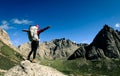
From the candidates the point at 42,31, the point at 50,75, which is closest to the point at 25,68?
the point at 50,75

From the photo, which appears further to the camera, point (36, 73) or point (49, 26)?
point (49, 26)

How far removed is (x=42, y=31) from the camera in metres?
22.5

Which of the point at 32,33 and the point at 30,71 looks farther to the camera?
the point at 32,33

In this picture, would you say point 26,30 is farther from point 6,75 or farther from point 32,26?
point 6,75

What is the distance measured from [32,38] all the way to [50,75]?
364cm

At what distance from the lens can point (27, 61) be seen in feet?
72.0

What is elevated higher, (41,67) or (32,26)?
(32,26)

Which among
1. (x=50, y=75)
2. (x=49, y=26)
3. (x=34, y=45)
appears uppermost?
(x=49, y=26)

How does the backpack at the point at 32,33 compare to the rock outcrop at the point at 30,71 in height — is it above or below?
above

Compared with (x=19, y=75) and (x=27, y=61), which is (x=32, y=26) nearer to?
(x=27, y=61)

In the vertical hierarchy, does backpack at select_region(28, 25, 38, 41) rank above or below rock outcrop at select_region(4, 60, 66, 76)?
above

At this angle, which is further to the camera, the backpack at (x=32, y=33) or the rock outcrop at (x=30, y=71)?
the backpack at (x=32, y=33)

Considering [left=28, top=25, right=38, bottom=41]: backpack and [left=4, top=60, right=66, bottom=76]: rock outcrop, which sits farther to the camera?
[left=28, top=25, right=38, bottom=41]: backpack

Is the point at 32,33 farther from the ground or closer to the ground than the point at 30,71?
farther from the ground
